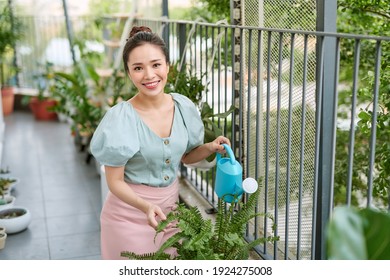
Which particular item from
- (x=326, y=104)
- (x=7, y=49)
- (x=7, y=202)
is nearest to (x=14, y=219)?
(x=7, y=202)

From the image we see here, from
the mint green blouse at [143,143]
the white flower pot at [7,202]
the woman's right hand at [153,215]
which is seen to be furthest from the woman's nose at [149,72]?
the white flower pot at [7,202]

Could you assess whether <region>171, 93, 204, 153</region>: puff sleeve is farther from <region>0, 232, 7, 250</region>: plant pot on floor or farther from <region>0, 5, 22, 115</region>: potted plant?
<region>0, 5, 22, 115</region>: potted plant

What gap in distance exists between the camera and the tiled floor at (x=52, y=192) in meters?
3.24

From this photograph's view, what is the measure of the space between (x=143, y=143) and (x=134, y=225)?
0.35 meters

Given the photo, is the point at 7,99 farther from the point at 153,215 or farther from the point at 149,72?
the point at 153,215

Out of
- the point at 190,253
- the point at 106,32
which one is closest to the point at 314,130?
the point at 190,253

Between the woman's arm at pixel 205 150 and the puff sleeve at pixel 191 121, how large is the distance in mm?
34

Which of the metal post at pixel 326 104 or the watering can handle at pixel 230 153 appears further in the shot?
the watering can handle at pixel 230 153

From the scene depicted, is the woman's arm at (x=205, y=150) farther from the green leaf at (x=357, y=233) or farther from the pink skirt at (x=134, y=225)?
the green leaf at (x=357, y=233)

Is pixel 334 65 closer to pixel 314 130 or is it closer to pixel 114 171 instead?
pixel 314 130

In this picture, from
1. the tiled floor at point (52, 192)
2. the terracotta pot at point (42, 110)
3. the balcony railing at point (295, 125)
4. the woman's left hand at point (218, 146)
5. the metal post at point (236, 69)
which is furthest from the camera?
the terracotta pot at point (42, 110)

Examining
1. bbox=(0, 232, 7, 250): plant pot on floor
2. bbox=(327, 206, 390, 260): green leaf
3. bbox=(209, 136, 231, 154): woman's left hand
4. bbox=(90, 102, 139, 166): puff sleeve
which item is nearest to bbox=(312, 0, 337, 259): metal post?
bbox=(209, 136, 231, 154): woman's left hand

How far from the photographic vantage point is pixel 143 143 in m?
2.10
